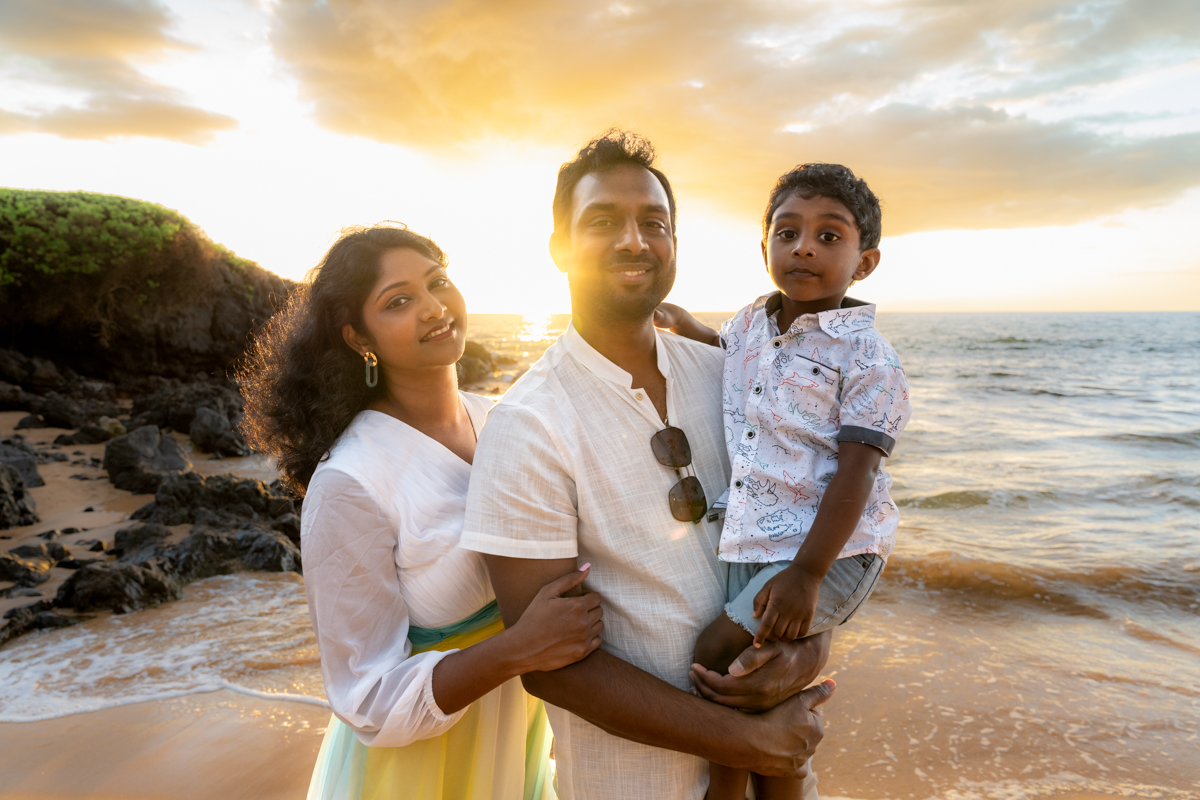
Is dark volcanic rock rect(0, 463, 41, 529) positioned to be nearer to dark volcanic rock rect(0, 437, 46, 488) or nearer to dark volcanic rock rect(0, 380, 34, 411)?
dark volcanic rock rect(0, 437, 46, 488)

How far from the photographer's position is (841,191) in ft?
8.37

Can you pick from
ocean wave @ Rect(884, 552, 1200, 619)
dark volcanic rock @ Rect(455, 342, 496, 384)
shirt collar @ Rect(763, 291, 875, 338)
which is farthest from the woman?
dark volcanic rock @ Rect(455, 342, 496, 384)

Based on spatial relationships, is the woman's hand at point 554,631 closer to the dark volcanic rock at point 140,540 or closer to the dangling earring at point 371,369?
the dangling earring at point 371,369

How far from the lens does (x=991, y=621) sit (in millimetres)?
6625

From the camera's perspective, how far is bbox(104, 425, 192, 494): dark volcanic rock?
8.45m

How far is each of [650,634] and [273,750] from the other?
11.0ft

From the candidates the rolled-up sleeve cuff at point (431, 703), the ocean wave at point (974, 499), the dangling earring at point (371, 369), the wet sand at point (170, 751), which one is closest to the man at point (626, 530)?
the rolled-up sleeve cuff at point (431, 703)

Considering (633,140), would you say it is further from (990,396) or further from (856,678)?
(990,396)

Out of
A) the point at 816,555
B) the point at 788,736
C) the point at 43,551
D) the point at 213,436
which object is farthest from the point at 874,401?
the point at 213,436

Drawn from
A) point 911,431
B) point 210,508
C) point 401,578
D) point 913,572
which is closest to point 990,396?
point 911,431

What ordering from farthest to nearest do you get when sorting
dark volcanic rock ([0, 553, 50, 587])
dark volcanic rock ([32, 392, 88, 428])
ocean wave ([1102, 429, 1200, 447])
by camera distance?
ocean wave ([1102, 429, 1200, 447]), dark volcanic rock ([32, 392, 88, 428]), dark volcanic rock ([0, 553, 50, 587])

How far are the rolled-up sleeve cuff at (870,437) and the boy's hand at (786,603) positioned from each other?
46 cm

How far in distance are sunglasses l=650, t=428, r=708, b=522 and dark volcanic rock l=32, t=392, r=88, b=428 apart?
11872 mm

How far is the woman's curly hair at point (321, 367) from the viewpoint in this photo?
2.64 meters
